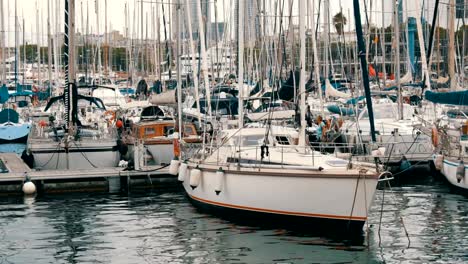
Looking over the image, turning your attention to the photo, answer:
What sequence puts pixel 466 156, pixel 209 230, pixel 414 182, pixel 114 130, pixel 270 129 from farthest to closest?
pixel 114 130
pixel 414 182
pixel 466 156
pixel 270 129
pixel 209 230

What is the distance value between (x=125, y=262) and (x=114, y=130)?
66.3 feet

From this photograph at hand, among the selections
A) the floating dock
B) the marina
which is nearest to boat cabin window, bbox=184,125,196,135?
the marina

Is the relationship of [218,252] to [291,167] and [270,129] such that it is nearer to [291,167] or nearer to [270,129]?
[291,167]

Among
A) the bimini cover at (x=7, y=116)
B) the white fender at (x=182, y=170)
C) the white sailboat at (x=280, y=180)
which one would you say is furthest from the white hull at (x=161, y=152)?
the bimini cover at (x=7, y=116)

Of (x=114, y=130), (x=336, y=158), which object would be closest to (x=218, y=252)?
(x=336, y=158)

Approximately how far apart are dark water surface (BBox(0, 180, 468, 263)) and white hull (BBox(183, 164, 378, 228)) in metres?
0.57

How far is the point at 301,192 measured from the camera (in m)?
23.2

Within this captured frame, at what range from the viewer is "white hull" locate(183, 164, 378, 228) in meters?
22.4

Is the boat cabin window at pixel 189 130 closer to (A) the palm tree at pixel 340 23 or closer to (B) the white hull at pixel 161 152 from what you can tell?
(B) the white hull at pixel 161 152

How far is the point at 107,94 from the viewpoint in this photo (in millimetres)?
63344

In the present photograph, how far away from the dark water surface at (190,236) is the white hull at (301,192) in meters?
0.57

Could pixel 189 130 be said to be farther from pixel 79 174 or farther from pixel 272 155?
pixel 272 155

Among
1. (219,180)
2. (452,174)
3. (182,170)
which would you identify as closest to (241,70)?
(182,170)

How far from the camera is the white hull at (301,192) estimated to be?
73.6 feet
